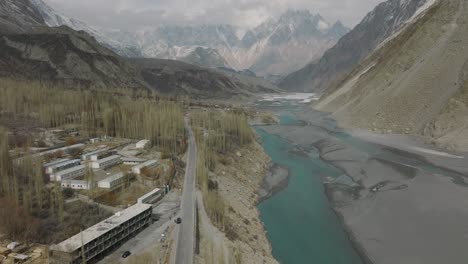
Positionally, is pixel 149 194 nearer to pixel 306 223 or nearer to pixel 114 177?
pixel 114 177

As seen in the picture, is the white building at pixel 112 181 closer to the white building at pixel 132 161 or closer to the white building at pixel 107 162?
the white building at pixel 107 162

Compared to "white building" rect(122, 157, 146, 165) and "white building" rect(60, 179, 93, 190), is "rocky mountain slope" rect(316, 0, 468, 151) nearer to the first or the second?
"white building" rect(122, 157, 146, 165)

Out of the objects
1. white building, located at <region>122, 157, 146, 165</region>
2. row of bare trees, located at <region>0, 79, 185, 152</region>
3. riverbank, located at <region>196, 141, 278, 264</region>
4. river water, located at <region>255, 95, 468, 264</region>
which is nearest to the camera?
riverbank, located at <region>196, 141, 278, 264</region>

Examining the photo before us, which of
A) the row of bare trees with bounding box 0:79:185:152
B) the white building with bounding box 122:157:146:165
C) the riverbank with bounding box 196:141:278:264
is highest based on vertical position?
the row of bare trees with bounding box 0:79:185:152

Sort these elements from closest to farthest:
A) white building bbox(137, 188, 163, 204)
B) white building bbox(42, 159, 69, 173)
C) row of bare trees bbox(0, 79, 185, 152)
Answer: white building bbox(137, 188, 163, 204), white building bbox(42, 159, 69, 173), row of bare trees bbox(0, 79, 185, 152)

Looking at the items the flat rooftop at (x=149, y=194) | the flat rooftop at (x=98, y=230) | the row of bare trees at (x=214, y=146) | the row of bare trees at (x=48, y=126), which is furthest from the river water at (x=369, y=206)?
the row of bare trees at (x=48, y=126)

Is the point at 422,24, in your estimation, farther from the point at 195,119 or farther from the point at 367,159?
the point at 195,119

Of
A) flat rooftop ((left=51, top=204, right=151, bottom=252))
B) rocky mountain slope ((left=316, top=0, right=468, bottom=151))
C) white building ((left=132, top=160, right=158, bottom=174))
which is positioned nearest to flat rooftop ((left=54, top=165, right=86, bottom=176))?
white building ((left=132, top=160, right=158, bottom=174))
